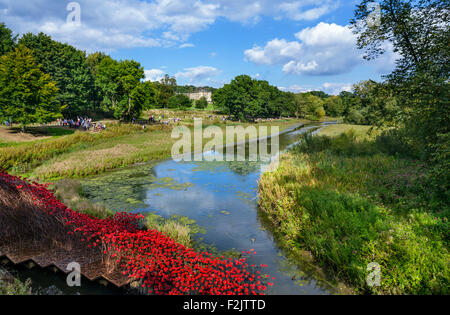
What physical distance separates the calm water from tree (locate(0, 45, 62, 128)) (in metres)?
21.9

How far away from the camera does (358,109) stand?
7000 cm

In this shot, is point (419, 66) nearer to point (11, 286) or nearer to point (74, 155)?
point (11, 286)

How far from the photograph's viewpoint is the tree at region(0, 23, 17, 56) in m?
52.8

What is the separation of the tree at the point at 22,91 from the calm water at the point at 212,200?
72.0ft

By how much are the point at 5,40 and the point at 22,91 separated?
3178 centimetres

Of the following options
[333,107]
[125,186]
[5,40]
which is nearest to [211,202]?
[125,186]

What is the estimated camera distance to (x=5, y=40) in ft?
176

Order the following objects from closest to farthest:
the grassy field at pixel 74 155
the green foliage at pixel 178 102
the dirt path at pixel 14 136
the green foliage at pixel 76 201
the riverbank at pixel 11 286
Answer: the riverbank at pixel 11 286 → the green foliage at pixel 76 201 → the grassy field at pixel 74 155 → the dirt path at pixel 14 136 → the green foliage at pixel 178 102

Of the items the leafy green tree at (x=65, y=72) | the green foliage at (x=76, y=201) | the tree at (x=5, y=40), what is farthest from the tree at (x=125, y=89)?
the green foliage at (x=76, y=201)

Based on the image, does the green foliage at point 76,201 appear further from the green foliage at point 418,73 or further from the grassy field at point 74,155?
the green foliage at point 418,73

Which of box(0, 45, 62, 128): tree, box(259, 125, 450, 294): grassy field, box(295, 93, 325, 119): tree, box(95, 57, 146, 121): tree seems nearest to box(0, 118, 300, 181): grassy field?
box(0, 45, 62, 128): tree

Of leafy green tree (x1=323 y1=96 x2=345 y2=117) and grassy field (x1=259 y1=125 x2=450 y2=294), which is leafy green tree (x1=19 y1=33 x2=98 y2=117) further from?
leafy green tree (x1=323 y1=96 x2=345 y2=117)

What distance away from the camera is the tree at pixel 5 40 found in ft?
173
